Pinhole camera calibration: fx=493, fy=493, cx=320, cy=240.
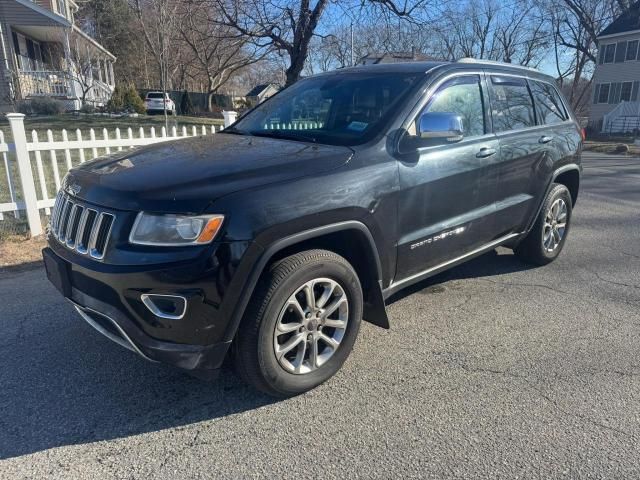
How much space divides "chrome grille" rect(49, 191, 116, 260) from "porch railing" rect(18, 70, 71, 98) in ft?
80.4

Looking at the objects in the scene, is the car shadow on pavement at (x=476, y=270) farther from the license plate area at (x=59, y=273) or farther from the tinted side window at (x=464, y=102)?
the license plate area at (x=59, y=273)

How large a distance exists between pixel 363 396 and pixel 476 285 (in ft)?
6.85

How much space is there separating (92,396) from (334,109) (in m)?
2.50

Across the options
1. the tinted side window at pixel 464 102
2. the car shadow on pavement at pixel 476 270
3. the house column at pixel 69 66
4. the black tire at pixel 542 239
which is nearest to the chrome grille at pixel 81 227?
the tinted side window at pixel 464 102

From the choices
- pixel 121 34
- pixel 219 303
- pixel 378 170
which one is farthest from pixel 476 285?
pixel 121 34

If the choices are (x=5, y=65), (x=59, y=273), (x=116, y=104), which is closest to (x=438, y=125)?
(x=59, y=273)

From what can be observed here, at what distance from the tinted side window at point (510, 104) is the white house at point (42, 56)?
2427cm

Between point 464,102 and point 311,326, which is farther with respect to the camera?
point 464,102

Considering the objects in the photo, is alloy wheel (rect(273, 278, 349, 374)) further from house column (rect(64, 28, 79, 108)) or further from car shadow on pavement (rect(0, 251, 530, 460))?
house column (rect(64, 28, 79, 108))

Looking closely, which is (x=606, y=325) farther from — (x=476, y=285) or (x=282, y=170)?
(x=282, y=170)

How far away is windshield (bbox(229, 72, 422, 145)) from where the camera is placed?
10.8ft

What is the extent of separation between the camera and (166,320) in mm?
2371

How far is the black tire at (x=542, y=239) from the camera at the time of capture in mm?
4707

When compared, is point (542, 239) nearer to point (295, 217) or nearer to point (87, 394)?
point (295, 217)
